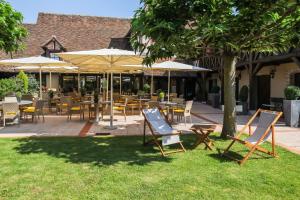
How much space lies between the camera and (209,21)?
5594 mm

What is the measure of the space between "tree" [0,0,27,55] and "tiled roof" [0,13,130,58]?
22273mm

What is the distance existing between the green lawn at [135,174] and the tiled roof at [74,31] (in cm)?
2028

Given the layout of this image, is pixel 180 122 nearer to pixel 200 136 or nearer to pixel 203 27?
pixel 200 136

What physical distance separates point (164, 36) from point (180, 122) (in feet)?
19.6

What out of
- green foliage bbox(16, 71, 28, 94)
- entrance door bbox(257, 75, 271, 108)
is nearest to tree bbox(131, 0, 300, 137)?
entrance door bbox(257, 75, 271, 108)

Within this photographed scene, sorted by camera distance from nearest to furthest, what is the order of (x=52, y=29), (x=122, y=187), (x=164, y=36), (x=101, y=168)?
(x=122, y=187)
(x=101, y=168)
(x=164, y=36)
(x=52, y=29)

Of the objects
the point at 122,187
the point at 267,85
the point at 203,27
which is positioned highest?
the point at 203,27

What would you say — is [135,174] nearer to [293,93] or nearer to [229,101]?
[229,101]

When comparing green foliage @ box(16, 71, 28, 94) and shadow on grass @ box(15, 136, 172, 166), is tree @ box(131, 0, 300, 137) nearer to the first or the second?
shadow on grass @ box(15, 136, 172, 166)

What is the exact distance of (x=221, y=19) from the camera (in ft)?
19.7

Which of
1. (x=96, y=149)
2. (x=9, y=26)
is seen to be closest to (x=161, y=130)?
(x=96, y=149)

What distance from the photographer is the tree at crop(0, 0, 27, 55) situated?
346cm

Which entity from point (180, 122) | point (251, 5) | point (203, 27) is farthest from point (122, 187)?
point (180, 122)

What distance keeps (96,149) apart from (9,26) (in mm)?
3760
